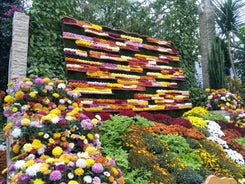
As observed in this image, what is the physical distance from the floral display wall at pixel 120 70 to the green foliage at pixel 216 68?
4.15ft

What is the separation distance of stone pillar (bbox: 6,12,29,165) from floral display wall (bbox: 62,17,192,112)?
0.85 metres

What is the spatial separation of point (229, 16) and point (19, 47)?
6807mm

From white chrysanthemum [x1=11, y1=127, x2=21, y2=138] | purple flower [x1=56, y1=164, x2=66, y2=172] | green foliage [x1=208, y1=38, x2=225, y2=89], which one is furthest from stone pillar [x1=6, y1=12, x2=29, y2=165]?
green foliage [x1=208, y1=38, x2=225, y2=89]

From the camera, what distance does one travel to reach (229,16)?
8.71 meters

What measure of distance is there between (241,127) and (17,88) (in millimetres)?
5179

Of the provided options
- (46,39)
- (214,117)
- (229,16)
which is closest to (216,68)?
(229,16)

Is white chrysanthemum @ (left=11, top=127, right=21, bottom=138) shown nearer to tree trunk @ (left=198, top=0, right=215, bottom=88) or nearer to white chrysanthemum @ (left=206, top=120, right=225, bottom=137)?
white chrysanthemum @ (left=206, top=120, right=225, bottom=137)

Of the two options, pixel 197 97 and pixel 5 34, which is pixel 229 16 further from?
pixel 5 34

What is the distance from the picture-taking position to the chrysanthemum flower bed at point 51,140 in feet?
6.31

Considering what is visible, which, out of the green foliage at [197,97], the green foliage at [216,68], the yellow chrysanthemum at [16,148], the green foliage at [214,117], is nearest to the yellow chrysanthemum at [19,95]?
the yellow chrysanthemum at [16,148]

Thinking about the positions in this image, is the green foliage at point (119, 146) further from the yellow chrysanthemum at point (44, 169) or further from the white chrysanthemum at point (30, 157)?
the yellow chrysanthemum at point (44, 169)

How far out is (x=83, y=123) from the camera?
2895 millimetres

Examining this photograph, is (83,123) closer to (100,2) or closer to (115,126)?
(115,126)

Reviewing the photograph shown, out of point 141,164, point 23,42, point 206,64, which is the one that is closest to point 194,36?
point 206,64
